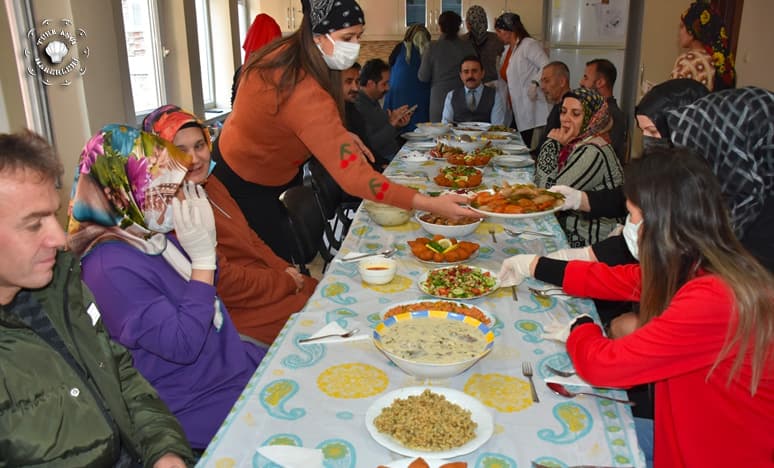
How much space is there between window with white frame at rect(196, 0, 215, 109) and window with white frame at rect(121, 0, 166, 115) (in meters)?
0.86

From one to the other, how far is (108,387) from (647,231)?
42.6 inches

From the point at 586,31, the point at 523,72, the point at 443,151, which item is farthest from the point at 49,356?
the point at 586,31

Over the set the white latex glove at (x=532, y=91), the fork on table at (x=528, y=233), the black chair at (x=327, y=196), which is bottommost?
the black chair at (x=327, y=196)

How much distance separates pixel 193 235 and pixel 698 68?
2.47 meters

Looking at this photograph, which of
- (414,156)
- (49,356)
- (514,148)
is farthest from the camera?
(514,148)

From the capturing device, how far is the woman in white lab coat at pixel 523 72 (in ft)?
17.8

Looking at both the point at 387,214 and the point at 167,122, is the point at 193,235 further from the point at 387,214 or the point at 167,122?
the point at 387,214

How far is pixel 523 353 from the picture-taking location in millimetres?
1327

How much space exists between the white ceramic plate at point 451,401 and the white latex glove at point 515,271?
60 centimetres

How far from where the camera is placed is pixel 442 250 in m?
1.89

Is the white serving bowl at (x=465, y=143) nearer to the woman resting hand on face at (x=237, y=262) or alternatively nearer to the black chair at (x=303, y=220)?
the black chair at (x=303, y=220)

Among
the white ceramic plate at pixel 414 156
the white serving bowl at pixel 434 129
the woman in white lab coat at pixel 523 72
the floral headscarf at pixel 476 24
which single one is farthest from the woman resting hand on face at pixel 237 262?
the floral headscarf at pixel 476 24

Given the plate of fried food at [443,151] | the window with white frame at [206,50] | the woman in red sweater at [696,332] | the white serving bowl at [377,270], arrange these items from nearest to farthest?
the woman in red sweater at [696,332] → the white serving bowl at [377,270] → the plate of fried food at [443,151] → the window with white frame at [206,50]

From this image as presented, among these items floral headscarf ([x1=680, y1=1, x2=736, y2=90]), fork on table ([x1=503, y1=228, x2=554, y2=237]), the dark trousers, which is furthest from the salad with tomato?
floral headscarf ([x1=680, y1=1, x2=736, y2=90])
